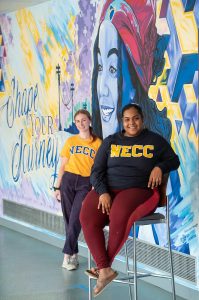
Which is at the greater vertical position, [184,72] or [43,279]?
[184,72]

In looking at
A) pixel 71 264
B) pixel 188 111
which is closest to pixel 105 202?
pixel 188 111

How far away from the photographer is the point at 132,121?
4.88 metres

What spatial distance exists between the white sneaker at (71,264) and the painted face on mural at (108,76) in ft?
3.96

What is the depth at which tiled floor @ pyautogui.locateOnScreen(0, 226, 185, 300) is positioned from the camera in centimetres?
548

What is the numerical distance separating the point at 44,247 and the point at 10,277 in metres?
1.33

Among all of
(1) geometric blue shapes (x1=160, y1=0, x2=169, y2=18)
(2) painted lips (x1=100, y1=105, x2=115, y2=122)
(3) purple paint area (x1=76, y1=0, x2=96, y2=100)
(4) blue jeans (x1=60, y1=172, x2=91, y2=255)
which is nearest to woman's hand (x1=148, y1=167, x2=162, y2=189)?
(1) geometric blue shapes (x1=160, y1=0, x2=169, y2=18)

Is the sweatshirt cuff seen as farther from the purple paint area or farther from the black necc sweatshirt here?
the purple paint area

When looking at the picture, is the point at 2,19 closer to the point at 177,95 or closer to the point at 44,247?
the point at 44,247

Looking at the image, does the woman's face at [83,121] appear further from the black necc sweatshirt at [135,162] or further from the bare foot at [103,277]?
the bare foot at [103,277]

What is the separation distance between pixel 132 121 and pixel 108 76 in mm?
1679

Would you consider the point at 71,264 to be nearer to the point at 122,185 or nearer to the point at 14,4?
the point at 122,185

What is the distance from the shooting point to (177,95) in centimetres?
548

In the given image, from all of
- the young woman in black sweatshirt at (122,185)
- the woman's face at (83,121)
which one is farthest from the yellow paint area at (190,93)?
the woman's face at (83,121)

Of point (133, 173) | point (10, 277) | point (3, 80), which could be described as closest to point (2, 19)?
point (3, 80)
